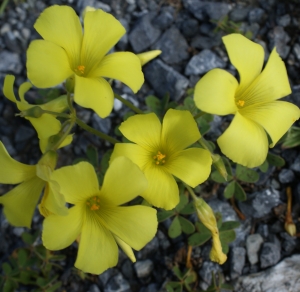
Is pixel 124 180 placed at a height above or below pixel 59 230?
above

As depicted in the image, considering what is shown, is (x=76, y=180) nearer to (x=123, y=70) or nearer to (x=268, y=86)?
(x=123, y=70)

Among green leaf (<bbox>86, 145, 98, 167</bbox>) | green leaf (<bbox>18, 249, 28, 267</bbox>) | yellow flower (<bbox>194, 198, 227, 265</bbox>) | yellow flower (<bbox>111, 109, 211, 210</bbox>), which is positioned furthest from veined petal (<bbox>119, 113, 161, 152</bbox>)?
green leaf (<bbox>18, 249, 28, 267</bbox>)

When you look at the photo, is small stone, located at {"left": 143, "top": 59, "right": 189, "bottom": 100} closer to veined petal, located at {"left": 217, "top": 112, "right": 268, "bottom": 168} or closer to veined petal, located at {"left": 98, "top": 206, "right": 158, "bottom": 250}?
veined petal, located at {"left": 217, "top": 112, "right": 268, "bottom": 168}

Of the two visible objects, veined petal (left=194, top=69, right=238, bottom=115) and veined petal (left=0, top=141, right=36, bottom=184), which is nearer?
veined petal (left=194, top=69, right=238, bottom=115)

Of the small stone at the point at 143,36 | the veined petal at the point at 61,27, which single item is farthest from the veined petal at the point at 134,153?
the small stone at the point at 143,36

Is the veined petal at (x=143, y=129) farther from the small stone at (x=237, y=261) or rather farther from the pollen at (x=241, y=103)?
the small stone at (x=237, y=261)

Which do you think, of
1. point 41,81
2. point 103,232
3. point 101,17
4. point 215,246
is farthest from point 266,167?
point 41,81

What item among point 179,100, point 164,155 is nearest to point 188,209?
point 164,155
